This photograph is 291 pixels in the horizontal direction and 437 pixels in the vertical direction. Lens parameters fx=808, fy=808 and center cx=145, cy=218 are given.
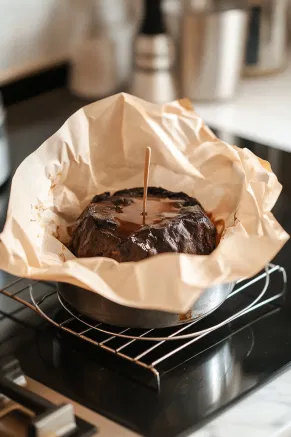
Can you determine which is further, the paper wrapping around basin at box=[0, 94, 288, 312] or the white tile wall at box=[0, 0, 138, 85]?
the white tile wall at box=[0, 0, 138, 85]

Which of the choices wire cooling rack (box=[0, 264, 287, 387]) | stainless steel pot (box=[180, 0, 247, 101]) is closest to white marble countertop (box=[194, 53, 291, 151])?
stainless steel pot (box=[180, 0, 247, 101])

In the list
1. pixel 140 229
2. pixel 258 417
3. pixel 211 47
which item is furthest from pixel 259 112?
pixel 258 417

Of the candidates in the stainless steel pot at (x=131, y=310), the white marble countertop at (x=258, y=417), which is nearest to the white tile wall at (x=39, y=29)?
the stainless steel pot at (x=131, y=310)

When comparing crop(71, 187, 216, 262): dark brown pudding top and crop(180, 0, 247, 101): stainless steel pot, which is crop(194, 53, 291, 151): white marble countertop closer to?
crop(180, 0, 247, 101): stainless steel pot

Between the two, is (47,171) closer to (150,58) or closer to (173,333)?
(173,333)

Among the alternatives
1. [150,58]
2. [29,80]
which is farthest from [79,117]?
[29,80]
